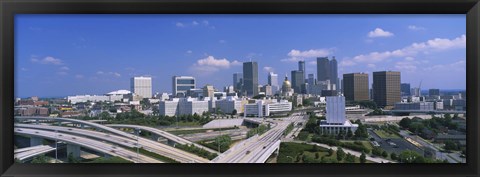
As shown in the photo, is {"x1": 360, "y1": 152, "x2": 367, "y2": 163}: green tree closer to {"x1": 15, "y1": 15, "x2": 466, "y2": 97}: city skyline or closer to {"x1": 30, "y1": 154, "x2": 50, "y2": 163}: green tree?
{"x1": 15, "y1": 15, "x2": 466, "y2": 97}: city skyline

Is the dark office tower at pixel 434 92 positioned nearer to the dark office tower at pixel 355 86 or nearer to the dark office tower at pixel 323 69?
the dark office tower at pixel 355 86

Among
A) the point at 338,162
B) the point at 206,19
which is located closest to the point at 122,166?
the point at 206,19

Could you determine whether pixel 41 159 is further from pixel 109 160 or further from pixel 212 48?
pixel 212 48

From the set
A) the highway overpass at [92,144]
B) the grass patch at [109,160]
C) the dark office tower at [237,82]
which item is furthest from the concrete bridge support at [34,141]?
the dark office tower at [237,82]

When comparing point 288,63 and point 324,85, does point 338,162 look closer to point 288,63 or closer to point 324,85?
point 324,85

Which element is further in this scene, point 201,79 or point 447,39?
point 201,79

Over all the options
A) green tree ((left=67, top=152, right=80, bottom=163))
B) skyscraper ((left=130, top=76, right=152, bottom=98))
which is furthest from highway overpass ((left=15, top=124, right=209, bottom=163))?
skyscraper ((left=130, top=76, right=152, bottom=98))

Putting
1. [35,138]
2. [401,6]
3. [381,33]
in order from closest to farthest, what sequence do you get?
1. [401,6]
2. [35,138]
3. [381,33]
